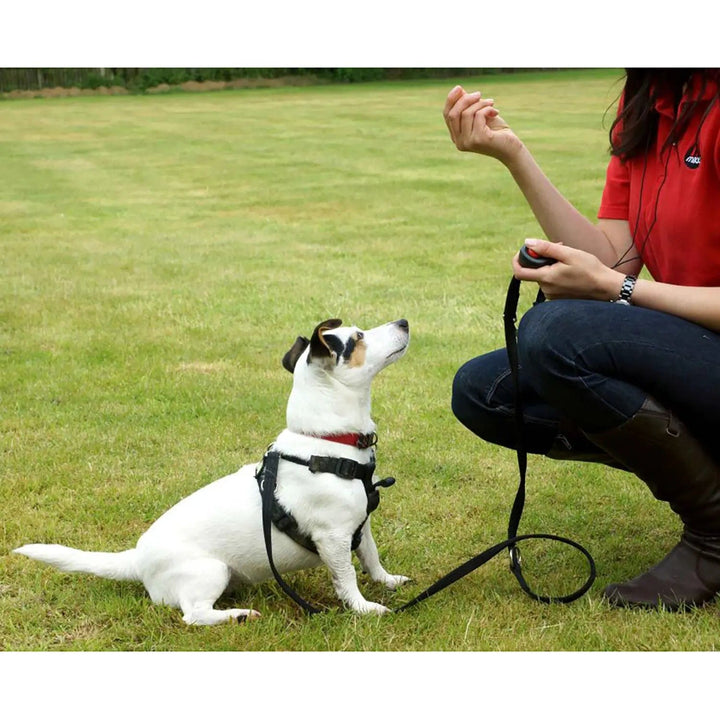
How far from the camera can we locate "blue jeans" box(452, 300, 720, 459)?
253 cm

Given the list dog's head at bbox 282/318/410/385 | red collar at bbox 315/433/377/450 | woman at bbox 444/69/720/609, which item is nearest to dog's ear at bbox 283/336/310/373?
dog's head at bbox 282/318/410/385

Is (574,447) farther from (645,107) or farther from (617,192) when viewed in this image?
(645,107)

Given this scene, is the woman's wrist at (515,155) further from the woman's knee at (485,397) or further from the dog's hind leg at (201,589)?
the dog's hind leg at (201,589)

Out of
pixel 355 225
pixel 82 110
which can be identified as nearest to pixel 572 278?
pixel 355 225

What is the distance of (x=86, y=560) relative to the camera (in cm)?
276

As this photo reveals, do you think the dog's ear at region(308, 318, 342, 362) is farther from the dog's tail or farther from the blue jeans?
the dog's tail

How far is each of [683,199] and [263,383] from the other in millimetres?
2813

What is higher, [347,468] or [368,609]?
[347,468]

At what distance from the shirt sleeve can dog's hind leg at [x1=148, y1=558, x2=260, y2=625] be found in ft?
5.38

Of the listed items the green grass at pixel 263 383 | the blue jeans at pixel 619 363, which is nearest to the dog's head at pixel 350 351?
the blue jeans at pixel 619 363

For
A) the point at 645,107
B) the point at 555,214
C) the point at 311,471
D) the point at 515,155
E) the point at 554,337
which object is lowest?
the point at 311,471

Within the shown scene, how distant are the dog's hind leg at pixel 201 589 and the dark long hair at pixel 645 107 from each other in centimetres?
174

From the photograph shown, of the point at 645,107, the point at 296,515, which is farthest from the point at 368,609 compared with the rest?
the point at 645,107

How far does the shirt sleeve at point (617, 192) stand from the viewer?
120 inches
